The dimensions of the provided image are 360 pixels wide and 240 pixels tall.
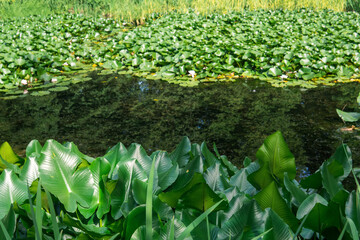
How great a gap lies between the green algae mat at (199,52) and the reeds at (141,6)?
1.81 metres

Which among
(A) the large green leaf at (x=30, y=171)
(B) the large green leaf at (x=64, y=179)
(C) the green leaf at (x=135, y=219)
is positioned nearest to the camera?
(C) the green leaf at (x=135, y=219)

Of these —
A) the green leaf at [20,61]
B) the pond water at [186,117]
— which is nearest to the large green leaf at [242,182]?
the pond water at [186,117]

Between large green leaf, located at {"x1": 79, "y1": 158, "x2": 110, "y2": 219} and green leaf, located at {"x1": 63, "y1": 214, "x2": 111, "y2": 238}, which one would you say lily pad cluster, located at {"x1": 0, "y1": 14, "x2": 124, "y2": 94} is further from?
green leaf, located at {"x1": 63, "y1": 214, "x2": 111, "y2": 238}

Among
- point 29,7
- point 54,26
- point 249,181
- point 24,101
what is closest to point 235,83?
point 24,101

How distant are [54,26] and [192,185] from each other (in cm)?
831

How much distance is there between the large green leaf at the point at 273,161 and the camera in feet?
3.59

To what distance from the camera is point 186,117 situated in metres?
3.80

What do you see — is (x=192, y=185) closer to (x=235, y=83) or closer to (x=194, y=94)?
(x=194, y=94)

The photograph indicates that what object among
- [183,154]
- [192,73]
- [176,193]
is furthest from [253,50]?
[176,193]

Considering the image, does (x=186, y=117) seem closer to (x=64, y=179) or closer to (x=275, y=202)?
(x=64, y=179)

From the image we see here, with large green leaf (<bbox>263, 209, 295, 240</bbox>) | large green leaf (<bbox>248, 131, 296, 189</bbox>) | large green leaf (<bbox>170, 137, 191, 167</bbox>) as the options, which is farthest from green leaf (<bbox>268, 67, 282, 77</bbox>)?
large green leaf (<bbox>263, 209, 295, 240</bbox>)

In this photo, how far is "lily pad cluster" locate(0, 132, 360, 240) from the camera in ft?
2.94

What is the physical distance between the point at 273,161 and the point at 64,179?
599 millimetres

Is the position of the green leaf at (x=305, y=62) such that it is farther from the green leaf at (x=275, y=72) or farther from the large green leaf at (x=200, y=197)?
the large green leaf at (x=200, y=197)
